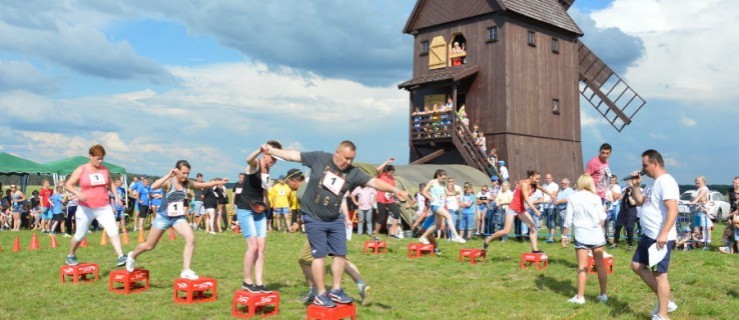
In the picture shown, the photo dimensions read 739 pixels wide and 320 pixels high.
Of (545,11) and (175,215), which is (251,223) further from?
(545,11)

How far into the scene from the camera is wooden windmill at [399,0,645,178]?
2736 cm

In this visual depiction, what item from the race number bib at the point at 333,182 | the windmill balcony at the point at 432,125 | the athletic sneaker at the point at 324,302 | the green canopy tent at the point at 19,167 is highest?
the windmill balcony at the point at 432,125

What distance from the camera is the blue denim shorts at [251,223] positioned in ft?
26.7

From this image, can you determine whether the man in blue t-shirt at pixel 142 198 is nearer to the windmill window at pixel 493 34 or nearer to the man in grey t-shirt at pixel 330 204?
the man in grey t-shirt at pixel 330 204

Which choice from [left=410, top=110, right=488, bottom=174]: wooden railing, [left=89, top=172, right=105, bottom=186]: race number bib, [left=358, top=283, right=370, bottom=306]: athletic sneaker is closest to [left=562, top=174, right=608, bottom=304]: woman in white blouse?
[left=358, top=283, right=370, bottom=306]: athletic sneaker

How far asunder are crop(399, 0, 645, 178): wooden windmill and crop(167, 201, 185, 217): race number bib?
18.9 m

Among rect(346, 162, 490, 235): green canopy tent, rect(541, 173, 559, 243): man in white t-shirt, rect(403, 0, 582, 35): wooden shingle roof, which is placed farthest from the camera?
rect(403, 0, 582, 35): wooden shingle roof

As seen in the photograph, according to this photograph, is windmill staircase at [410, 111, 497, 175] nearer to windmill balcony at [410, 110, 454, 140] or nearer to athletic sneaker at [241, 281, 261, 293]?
windmill balcony at [410, 110, 454, 140]

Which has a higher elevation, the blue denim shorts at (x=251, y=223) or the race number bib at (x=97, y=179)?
the race number bib at (x=97, y=179)

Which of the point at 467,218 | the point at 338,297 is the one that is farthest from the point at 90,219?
the point at 467,218

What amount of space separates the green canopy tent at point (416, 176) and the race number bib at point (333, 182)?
10853mm

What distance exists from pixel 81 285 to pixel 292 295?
3392 millimetres

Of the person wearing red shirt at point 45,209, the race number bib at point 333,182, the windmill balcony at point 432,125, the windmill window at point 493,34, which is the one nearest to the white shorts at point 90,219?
the race number bib at point 333,182

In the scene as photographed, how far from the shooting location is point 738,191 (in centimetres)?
1386
